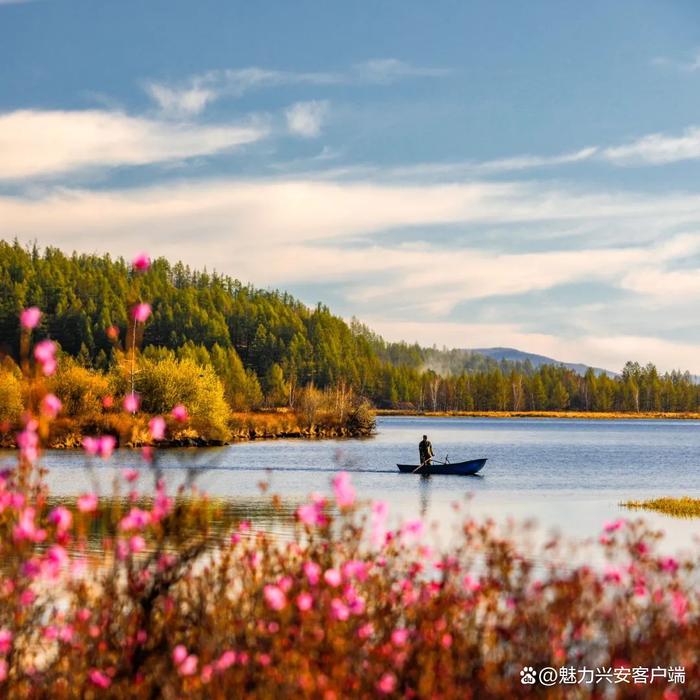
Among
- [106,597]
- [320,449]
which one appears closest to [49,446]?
[320,449]

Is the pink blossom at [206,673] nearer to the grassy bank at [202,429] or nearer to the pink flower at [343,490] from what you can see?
the pink flower at [343,490]

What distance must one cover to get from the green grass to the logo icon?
78.7 ft

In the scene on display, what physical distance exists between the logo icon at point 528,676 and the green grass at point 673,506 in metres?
24.0

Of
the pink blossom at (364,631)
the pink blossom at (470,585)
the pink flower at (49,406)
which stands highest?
the pink flower at (49,406)

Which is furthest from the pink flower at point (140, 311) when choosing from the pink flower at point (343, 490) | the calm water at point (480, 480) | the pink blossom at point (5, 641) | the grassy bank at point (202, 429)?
the grassy bank at point (202, 429)

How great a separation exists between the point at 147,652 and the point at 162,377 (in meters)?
66.1

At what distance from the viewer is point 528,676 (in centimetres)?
772

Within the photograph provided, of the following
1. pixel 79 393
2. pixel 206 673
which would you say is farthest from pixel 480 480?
pixel 206 673

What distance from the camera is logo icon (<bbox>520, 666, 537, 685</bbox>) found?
25.2ft

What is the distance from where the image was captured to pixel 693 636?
7727 millimetres

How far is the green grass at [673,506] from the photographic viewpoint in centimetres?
3100

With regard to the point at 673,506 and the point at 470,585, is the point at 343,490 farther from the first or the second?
the point at 673,506

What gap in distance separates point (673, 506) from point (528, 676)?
1027 inches

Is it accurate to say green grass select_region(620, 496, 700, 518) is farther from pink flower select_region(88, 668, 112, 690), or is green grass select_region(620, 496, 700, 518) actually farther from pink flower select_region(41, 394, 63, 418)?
pink flower select_region(41, 394, 63, 418)
